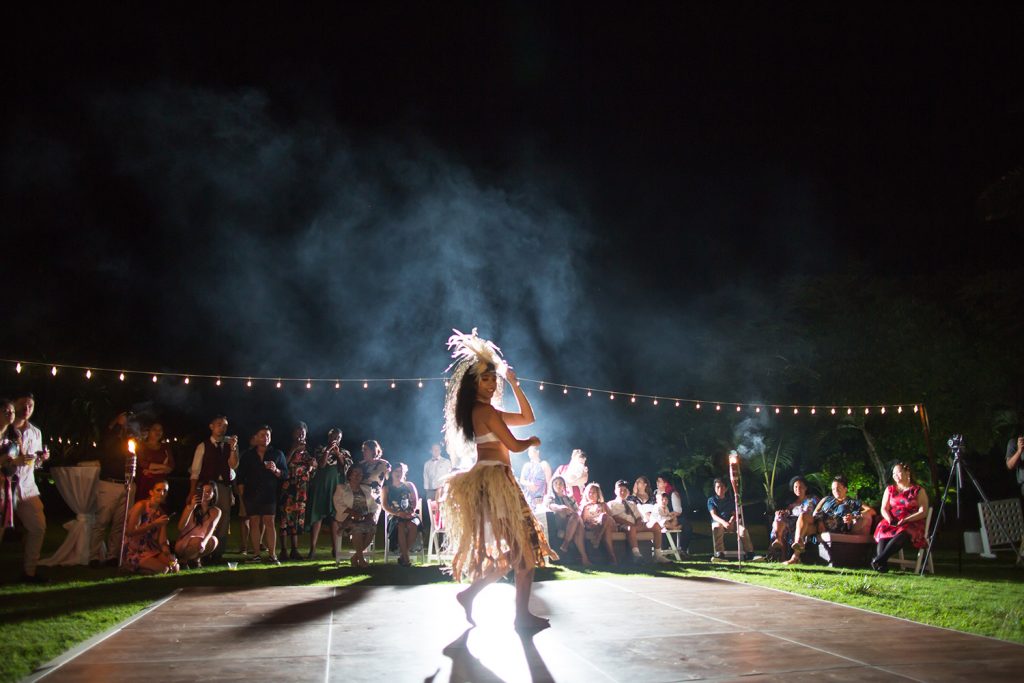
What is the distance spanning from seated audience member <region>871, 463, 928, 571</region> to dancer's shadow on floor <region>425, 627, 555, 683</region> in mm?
6103

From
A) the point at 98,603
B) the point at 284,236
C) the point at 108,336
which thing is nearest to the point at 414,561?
the point at 98,603

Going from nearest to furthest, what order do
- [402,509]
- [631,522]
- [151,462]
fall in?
1. [151,462]
2. [402,509]
3. [631,522]

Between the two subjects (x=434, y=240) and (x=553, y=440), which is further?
(x=553, y=440)

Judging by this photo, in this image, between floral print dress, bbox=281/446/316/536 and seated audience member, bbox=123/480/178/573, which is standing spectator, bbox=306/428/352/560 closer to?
floral print dress, bbox=281/446/316/536

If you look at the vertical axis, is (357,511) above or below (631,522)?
above

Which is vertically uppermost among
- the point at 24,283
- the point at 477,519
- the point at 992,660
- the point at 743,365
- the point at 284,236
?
the point at 284,236

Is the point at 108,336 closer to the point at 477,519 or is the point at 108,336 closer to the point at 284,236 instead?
the point at 284,236

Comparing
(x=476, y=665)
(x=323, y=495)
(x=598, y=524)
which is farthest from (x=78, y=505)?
(x=476, y=665)

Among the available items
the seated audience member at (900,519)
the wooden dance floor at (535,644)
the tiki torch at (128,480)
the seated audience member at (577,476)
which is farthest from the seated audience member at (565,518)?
the tiki torch at (128,480)

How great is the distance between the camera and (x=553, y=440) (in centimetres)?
2356

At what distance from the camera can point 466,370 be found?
524 centimetres

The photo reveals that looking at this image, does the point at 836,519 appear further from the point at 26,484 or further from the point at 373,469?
the point at 26,484

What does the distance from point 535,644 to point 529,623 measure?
40 centimetres

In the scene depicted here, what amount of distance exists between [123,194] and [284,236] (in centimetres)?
369
